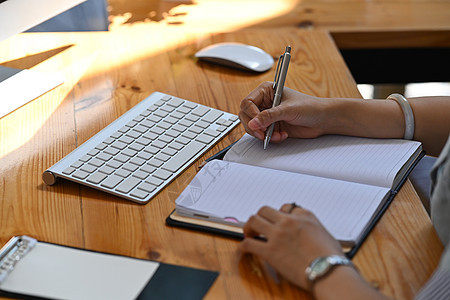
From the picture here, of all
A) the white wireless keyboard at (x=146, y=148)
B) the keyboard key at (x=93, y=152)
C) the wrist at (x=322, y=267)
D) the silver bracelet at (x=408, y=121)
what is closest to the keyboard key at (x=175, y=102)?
the white wireless keyboard at (x=146, y=148)

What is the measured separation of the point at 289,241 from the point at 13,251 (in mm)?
349

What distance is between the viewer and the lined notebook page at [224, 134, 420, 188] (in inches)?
33.4

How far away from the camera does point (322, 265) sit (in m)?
0.65

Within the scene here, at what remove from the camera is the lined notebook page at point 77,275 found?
2.15 feet

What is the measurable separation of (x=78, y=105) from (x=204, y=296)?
58 cm

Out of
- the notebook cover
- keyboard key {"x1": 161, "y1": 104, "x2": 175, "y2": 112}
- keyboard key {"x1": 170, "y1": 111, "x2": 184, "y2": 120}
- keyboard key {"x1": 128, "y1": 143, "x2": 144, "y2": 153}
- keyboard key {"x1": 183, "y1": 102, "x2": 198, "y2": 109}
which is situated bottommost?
the notebook cover

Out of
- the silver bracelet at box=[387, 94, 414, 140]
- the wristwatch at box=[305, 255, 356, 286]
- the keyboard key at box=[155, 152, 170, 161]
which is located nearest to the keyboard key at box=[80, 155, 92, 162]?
the keyboard key at box=[155, 152, 170, 161]

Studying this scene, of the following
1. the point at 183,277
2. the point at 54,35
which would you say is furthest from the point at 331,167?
the point at 54,35

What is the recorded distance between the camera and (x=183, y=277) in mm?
690

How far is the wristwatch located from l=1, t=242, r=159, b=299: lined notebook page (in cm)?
19

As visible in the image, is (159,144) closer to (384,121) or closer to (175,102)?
(175,102)

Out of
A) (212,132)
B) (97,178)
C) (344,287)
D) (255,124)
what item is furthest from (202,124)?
(344,287)

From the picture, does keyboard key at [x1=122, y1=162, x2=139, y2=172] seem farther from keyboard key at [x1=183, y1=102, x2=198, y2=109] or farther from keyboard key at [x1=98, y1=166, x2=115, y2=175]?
keyboard key at [x1=183, y1=102, x2=198, y2=109]

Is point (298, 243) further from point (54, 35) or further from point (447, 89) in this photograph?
point (447, 89)
